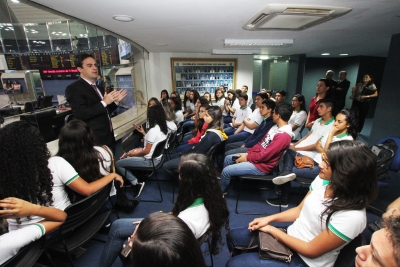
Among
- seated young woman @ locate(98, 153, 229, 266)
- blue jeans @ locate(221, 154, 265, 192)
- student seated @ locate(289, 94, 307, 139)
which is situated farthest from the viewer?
student seated @ locate(289, 94, 307, 139)

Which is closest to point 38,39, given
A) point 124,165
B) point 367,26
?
point 124,165

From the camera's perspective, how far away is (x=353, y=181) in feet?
3.18

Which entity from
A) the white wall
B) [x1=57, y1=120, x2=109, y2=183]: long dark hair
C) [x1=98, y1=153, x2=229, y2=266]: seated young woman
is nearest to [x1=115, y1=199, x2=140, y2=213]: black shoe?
[x1=57, y1=120, x2=109, y2=183]: long dark hair

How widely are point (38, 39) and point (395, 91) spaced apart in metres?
8.06

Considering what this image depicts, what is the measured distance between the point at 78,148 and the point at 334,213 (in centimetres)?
179

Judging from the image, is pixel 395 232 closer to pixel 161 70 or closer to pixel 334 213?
pixel 334 213

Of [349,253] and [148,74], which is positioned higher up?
[148,74]

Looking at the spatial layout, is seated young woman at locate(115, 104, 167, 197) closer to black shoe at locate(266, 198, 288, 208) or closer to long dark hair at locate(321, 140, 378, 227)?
black shoe at locate(266, 198, 288, 208)

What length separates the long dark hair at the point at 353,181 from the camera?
947 millimetres

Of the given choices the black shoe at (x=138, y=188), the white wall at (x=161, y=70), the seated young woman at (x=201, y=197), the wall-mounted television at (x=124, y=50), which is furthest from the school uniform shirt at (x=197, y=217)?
the white wall at (x=161, y=70)

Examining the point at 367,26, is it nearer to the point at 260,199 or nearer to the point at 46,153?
the point at 260,199

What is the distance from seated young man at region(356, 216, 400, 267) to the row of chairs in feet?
4.77

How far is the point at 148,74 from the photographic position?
570 cm

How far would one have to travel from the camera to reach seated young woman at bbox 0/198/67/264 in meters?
0.91
